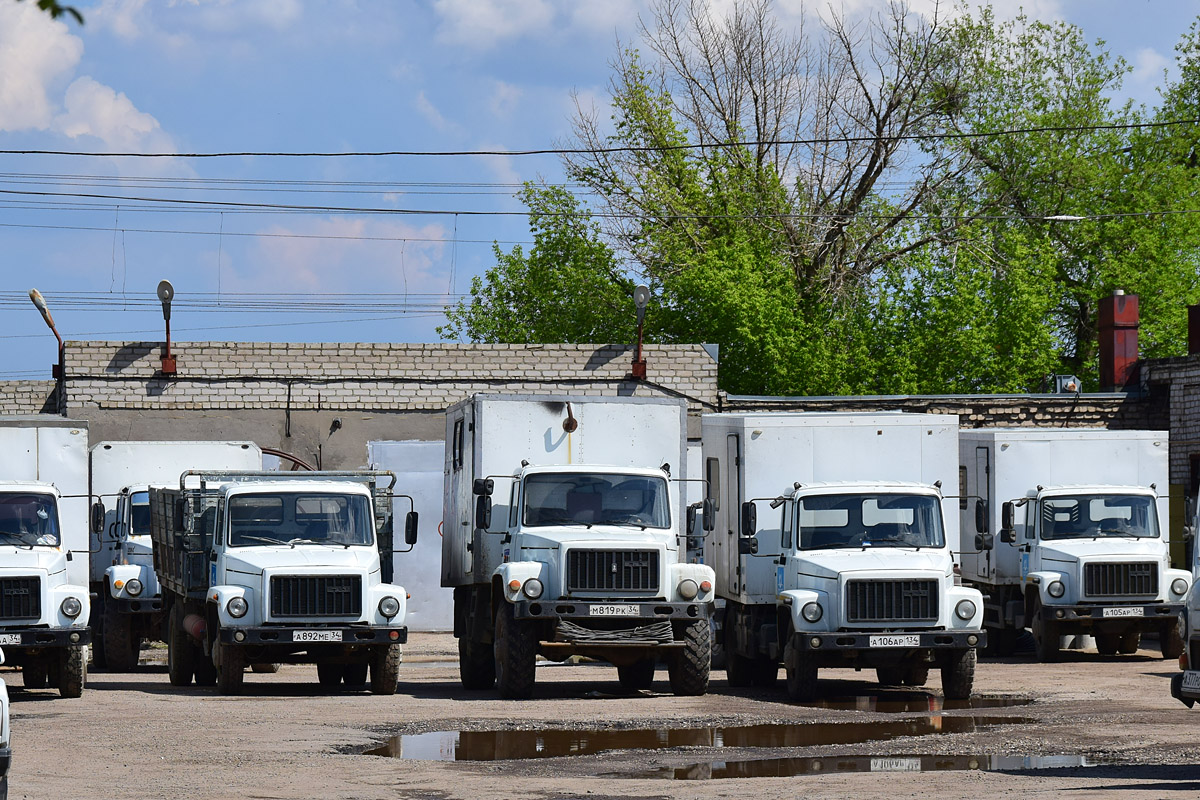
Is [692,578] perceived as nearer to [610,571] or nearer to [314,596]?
[610,571]

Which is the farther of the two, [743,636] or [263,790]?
[743,636]

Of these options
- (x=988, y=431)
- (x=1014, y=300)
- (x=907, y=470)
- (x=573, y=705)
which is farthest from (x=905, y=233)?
(x=573, y=705)

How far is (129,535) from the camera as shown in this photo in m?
25.0

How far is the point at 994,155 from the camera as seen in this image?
5816 centimetres

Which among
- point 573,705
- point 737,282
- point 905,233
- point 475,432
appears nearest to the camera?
point 573,705

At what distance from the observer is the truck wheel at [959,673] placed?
1916cm

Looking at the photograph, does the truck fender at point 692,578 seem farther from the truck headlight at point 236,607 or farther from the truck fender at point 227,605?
the truck headlight at point 236,607

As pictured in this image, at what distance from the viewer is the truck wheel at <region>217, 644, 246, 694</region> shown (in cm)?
1980

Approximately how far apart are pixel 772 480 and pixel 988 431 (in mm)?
7241

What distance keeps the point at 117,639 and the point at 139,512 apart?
1.79 metres

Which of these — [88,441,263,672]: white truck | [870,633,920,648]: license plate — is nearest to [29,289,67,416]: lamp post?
[88,441,263,672]: white truck

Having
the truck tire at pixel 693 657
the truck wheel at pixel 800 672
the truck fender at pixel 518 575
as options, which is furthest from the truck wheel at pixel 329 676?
the truck wheel at pixel 800 672

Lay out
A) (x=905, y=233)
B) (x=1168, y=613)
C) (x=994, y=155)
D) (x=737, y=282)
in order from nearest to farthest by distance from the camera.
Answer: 1. (x=1168, y=613)
2. (x=737, y=282)
3. (x=905, y=233)
4. (x=994, y=155)

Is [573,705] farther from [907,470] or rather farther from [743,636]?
[907,470]
